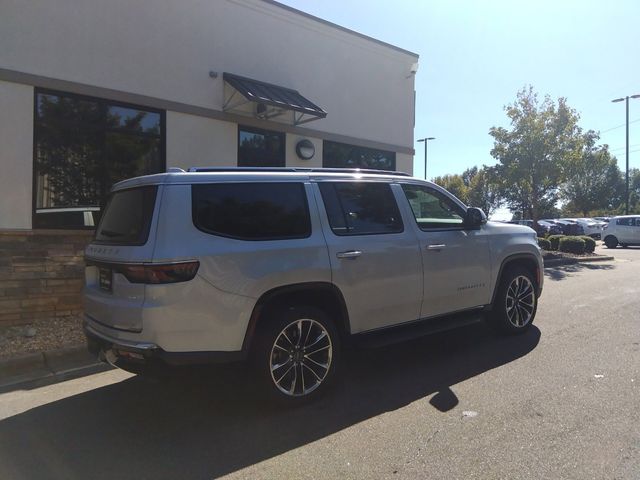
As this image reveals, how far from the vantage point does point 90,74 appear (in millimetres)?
7754

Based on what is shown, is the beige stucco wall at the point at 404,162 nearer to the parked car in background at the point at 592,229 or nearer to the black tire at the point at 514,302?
the black tire at the point at 514,302

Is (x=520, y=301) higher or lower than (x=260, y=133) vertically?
lower

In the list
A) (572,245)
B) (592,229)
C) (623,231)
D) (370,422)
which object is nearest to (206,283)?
(370,422)

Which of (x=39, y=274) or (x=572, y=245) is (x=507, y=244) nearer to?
(x=39, y=274)

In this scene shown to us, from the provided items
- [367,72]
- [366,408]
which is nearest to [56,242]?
[366,408]

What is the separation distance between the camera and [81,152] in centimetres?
777

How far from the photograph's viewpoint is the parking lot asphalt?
3.20 meters

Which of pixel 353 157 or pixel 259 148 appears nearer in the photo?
pixel 259 148

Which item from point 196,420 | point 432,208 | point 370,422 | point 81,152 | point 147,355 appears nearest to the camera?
point 147,355

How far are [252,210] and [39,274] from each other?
15.2 ft

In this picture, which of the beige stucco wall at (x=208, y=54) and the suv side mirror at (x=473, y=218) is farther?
the beige stucco wall at (x=208, y=54)

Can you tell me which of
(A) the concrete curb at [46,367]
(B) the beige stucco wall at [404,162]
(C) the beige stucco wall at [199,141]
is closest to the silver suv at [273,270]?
(A) the concrete curb at [46,367]

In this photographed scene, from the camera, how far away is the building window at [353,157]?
11.2 metres

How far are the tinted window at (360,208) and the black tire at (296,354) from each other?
0.86 metres
